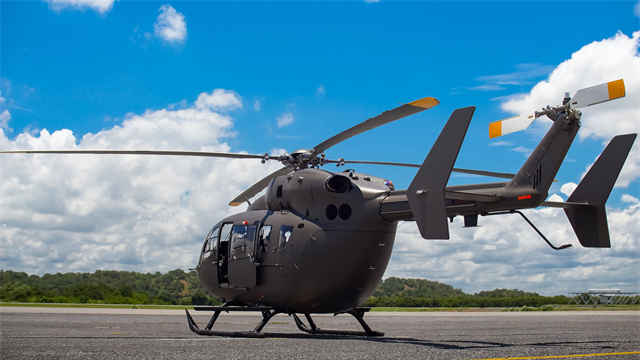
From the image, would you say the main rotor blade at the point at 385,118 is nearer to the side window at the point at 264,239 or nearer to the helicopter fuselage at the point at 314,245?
the helicopter fuselage at the point at 314,245

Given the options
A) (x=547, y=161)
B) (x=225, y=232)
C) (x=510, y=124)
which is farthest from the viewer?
(x=225, y=232)

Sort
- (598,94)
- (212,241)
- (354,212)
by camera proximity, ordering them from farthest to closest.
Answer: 1. (212,241)
2. (354,212)
3. (598,94)

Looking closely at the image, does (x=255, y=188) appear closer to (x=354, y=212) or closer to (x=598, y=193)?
(x=354, y=212)

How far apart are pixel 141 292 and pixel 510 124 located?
4148 cm

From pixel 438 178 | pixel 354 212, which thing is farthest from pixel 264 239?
pixel 438 178

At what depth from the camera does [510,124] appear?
977cm

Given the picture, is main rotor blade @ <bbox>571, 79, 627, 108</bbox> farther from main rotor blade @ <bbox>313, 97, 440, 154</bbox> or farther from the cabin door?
the cabin door

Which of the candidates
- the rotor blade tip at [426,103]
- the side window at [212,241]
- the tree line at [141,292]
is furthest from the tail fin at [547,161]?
the tree line at [141,292]

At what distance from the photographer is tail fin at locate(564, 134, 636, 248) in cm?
1048

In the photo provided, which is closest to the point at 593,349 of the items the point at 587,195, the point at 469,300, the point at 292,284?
the point at 587,195

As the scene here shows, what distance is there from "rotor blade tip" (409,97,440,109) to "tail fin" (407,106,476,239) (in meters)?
0.52

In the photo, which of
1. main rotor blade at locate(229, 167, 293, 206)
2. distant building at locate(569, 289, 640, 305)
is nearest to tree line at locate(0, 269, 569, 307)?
distant building at locate(569, 289, 640, 305)

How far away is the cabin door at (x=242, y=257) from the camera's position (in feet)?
41.8

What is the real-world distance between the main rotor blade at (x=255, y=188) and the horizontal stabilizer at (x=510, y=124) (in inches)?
261
